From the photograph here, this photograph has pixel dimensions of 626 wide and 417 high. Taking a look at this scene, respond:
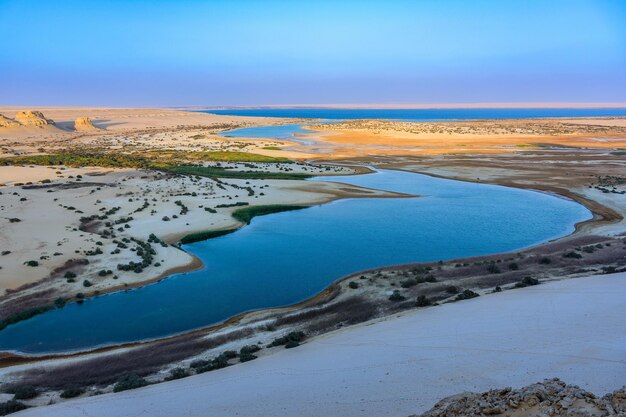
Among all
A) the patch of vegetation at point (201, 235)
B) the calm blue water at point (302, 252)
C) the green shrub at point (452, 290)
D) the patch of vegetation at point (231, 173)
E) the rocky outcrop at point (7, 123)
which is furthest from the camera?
the rocky outcrop at point (7, 123)

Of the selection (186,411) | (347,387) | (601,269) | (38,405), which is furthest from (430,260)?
(38,405)

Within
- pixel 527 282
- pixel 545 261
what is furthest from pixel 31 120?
pixel 527 282

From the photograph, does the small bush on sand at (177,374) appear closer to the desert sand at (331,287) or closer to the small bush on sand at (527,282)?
the desert sand at (331,287)

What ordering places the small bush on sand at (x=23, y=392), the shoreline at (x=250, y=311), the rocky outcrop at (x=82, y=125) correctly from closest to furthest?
the small bush on sand at (x=23, y=392) < the shoreline at (x=250, y=311) < the rocky outcrop at (x=82, y=125)

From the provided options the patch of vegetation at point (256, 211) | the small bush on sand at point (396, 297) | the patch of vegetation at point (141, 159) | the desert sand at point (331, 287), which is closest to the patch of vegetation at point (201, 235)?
the desert sand at point (331, 287)

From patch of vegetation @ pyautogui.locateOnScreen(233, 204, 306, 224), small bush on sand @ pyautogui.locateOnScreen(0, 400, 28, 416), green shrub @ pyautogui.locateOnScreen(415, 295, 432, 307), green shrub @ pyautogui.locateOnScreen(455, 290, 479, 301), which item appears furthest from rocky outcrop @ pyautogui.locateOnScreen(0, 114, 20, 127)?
green shrub @ pyautogui.locateOnScreen(455, 290, 479, 301)

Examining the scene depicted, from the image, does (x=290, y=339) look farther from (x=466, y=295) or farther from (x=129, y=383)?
(x=466, y=295)
